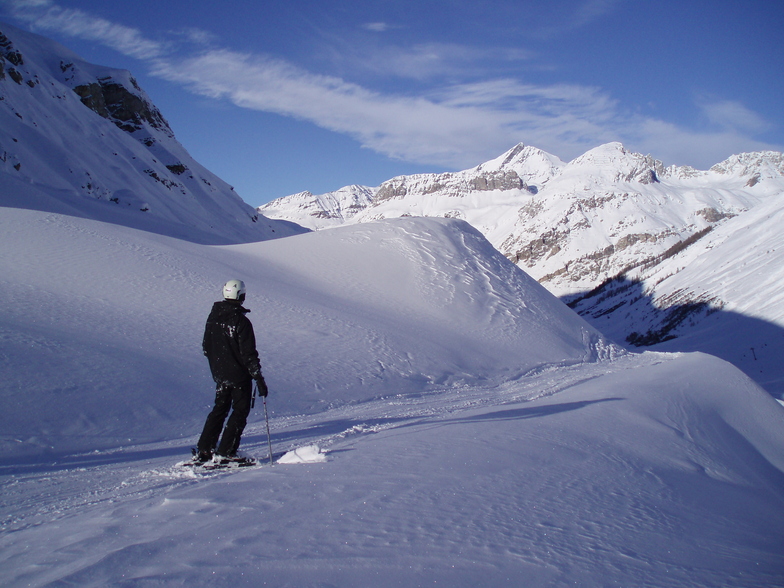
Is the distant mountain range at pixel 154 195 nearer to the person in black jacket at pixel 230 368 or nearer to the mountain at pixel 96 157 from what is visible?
the mountain at pixel 96 157

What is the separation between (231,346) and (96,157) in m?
59.2

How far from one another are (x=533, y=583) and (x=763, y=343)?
62.5 metres

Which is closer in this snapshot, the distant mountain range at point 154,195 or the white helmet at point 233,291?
the white helmet at point 233,291

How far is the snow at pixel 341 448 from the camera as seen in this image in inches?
115

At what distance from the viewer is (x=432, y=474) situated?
4508 millimetres

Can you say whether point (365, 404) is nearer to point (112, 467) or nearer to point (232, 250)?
point (112, 467)

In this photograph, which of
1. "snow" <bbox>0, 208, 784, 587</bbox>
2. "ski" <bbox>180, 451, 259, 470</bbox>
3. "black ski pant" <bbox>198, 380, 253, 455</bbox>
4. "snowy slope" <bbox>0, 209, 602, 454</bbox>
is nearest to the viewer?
"snow" <bbox>0, 208, 784, 587</bbox>

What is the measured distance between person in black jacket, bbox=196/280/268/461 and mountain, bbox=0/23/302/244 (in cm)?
2677

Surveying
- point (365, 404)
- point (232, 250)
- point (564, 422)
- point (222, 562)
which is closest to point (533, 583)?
point (222, 562)

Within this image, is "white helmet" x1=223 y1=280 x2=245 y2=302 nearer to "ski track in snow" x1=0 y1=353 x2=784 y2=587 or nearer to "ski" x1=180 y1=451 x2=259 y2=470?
"ski" x1=180 y1=451 x2=259 y2=470

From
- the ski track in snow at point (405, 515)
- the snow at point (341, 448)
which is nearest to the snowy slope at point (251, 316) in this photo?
the snow at point (341, 448)

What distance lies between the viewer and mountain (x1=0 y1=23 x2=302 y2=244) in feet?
127

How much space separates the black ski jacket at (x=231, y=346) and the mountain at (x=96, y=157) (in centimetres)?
2676

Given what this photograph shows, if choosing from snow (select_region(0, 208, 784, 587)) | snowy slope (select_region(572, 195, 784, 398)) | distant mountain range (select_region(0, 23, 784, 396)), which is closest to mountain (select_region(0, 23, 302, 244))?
distant mountain range (select_region(0, 23, 784, 396))
